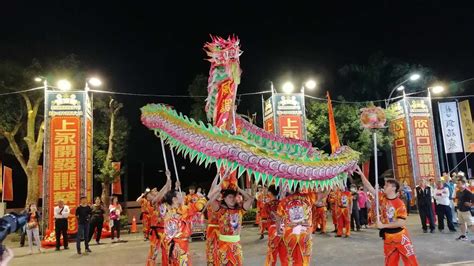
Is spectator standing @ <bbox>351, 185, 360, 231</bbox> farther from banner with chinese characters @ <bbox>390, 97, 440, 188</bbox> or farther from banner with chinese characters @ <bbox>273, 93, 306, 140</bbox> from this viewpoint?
banner with chinese characters @ <bbox>390, 97, 440, 188</bbox>

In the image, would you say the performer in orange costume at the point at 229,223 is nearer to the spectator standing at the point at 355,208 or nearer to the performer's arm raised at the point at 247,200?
the performer's arm raised at the point at 247,200

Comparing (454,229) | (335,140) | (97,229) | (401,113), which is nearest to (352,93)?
(401,113)

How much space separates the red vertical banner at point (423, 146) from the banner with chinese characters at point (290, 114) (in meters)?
5.55

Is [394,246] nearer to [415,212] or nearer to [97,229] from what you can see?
[97,229]

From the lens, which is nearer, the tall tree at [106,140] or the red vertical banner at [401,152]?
the red vertical banner at [401,152]

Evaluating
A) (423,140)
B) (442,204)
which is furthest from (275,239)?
(423,140)

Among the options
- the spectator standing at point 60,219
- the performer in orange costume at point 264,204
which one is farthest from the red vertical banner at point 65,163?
the performer in orange costume at point 264,204

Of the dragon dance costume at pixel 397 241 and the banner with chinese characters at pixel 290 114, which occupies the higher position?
the banner with chinese characters at pixel 290 114

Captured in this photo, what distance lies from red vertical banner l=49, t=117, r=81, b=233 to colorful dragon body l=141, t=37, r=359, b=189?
8.85 m

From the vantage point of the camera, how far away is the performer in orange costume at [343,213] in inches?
445

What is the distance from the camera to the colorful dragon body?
434cm

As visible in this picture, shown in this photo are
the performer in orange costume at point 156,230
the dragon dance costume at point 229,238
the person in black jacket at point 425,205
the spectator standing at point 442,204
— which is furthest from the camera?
the person in black jacket at point 425,205

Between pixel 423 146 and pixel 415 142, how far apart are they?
39 cm

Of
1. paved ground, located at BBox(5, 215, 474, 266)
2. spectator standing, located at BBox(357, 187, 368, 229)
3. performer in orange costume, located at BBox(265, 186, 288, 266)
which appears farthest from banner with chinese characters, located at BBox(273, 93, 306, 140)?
performer in orange costume, located at BBox(265, 186, 288, 266)
